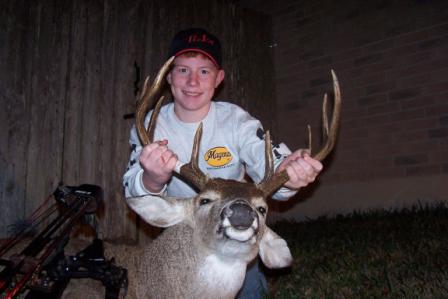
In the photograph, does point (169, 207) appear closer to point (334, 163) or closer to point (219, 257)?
point (219, 257)

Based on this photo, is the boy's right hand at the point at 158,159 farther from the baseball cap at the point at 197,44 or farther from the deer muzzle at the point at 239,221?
the baseball cap at the point at 197,44

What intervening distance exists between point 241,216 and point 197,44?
68.2 inches

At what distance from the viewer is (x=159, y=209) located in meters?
3.46

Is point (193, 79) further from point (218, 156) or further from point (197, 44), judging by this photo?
point (218, 156)

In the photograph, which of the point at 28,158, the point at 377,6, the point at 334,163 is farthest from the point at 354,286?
the point at 377,6

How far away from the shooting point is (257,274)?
4445 millimetres

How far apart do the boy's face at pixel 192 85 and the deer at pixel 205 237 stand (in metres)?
0.59

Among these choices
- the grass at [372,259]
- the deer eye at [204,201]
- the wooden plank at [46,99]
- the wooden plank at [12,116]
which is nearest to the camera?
the deer eye at [204,201]

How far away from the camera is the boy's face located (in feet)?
13.8

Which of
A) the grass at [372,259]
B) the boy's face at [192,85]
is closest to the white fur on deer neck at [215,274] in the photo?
the grass at [372,259]

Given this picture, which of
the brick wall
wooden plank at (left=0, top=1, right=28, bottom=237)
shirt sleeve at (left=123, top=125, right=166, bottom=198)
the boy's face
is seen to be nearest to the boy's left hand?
shirt sleeve at (left=123, top=125, right=166, bottom=198)

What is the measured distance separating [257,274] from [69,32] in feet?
11.4

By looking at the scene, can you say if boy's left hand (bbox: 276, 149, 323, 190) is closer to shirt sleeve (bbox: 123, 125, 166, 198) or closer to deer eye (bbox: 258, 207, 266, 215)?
deer eye (bbox: 258, 207, 266, 215)

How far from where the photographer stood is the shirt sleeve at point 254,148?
3922 mm
